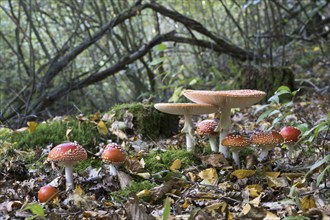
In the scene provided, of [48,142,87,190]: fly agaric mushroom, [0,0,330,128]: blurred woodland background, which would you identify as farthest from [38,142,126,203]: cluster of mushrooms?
[0,0,330,128]: blurred woodland background

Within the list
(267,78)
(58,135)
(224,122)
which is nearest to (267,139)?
(224,122)

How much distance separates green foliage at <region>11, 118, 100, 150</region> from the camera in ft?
17.5

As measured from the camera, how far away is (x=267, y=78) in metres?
8.85

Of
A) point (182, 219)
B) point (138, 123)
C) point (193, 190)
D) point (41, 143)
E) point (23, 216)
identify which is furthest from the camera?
point (138, 123)

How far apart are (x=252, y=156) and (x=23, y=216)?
248 cm

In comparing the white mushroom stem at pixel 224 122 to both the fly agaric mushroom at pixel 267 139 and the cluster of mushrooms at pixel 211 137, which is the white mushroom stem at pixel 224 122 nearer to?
the cluster of mushrooms at pixel 211 137

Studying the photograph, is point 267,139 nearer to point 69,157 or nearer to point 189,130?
point 189,130

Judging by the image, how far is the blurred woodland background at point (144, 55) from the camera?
8883 millimetres

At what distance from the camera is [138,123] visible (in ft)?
19.7

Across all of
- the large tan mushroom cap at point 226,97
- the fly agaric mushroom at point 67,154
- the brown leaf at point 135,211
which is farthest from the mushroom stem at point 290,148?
the fly agaric mushroom at point 67,154

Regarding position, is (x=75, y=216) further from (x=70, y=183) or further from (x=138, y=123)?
(x=138, y=123)

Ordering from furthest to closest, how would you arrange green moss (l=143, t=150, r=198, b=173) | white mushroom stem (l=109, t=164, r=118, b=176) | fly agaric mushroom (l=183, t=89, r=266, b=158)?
green moss (l=143, t=150, r=198, b=173) < white mushroom stem (l=109, t=164, r=118, b=176) < fly agaric mushroom (l=183, t=89, r=266, b=158)

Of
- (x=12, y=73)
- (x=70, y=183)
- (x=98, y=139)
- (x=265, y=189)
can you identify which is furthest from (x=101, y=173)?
(x=12, y=73)

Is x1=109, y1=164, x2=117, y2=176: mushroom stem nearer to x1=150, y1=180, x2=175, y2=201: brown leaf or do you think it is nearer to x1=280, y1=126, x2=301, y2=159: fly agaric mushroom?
x1=150, y1=180, x2=175, y2=201: brown leaf
